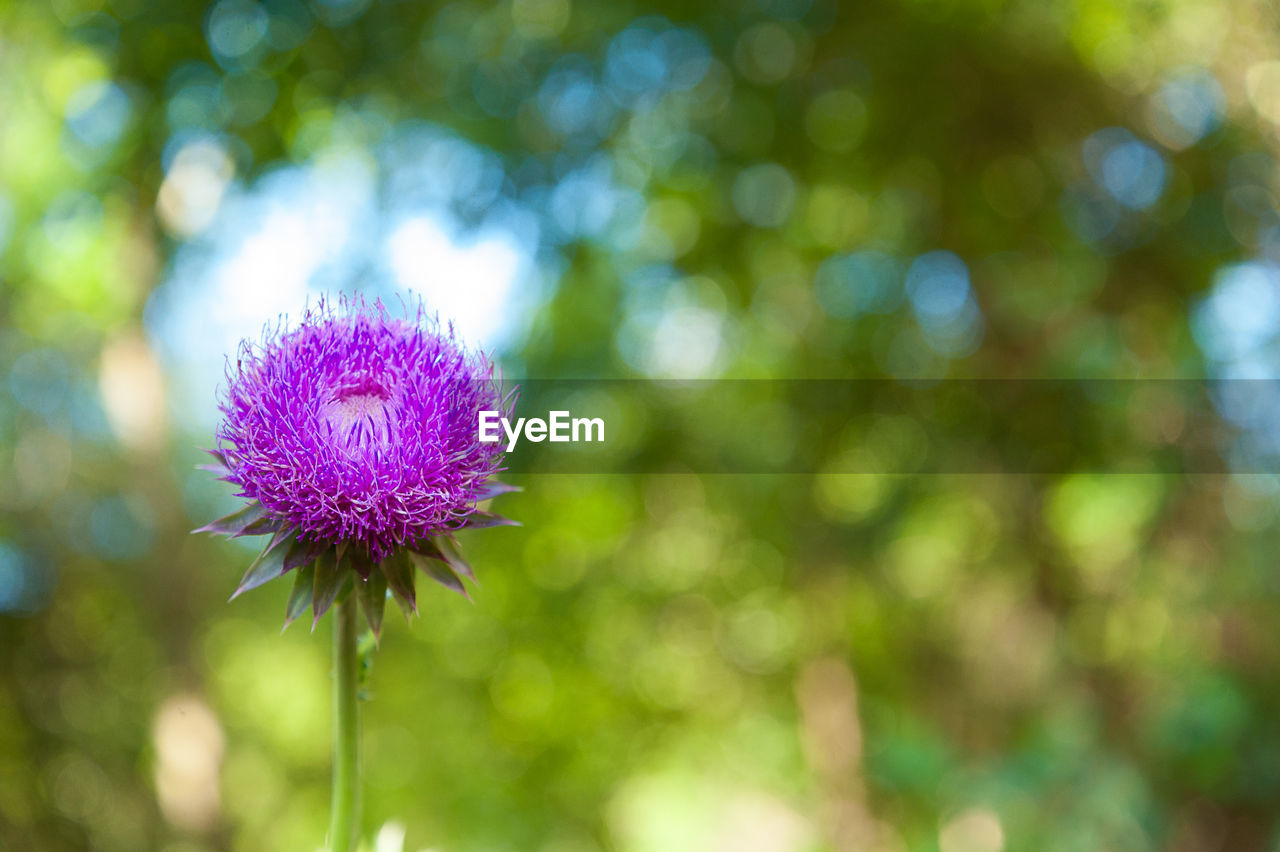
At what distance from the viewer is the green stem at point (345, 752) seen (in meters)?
0.86

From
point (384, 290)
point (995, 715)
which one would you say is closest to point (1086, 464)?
point (995, 715)

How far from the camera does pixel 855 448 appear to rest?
13.6ft

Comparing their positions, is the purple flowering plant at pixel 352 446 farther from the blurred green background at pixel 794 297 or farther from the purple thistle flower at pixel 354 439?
the blurred green background at pixel 794 297

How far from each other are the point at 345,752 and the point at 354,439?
0.31 m

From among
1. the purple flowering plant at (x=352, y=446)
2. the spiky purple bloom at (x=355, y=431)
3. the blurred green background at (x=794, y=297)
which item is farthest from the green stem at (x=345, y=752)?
the blurred green background at (x=794, y=297)

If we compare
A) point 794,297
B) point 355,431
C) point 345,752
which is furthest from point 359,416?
point 794,297

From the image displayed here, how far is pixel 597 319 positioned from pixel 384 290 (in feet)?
4.46

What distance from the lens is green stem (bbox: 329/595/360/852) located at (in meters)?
0.86

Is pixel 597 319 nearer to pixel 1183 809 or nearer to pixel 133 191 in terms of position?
pixel 133 191

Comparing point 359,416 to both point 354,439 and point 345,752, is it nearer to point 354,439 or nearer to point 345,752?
point 354,439

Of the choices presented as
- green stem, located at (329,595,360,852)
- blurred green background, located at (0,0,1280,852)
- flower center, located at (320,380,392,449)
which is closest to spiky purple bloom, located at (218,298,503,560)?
flower center, located at (320,380,392,449)

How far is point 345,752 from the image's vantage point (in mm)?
874

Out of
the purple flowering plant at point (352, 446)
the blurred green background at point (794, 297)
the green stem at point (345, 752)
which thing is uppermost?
the blurred green background at point (794, 297)

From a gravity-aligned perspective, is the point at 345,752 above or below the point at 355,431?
below
